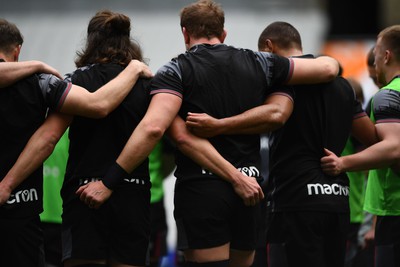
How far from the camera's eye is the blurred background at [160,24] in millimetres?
15047

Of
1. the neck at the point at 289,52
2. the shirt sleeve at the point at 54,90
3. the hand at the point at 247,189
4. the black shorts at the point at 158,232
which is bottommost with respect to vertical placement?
the black shorts at the point at 158,232

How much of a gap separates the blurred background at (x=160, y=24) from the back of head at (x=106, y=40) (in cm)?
829

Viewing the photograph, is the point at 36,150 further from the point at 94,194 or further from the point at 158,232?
the point at 158,232

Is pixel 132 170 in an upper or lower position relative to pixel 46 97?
lower

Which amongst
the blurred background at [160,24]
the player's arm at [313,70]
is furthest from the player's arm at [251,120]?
the blurred background at [160,24]

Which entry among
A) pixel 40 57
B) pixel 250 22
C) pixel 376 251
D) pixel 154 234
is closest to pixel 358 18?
pixel 250 22

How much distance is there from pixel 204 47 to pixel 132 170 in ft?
3.14

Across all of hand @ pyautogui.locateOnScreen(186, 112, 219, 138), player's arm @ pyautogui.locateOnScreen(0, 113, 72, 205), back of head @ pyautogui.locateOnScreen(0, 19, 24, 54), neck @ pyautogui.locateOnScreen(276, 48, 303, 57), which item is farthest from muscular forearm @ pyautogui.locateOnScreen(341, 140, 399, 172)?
back of head @ pyautogui.locateOnScreen(0, 19, 24, 54)

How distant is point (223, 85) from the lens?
6.16m

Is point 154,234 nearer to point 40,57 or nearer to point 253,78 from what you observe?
point 253,78

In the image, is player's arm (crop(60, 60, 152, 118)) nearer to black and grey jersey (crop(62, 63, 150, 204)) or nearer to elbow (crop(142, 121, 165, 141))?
black and grey jersey (crop(62, 63, 150, 204))

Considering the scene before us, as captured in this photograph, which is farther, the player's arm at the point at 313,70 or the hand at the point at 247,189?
the player's arm at the point at 313,70

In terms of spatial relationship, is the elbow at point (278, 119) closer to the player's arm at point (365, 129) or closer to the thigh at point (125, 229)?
the player's arm at point (365, 129)

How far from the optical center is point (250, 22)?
51.4ft
